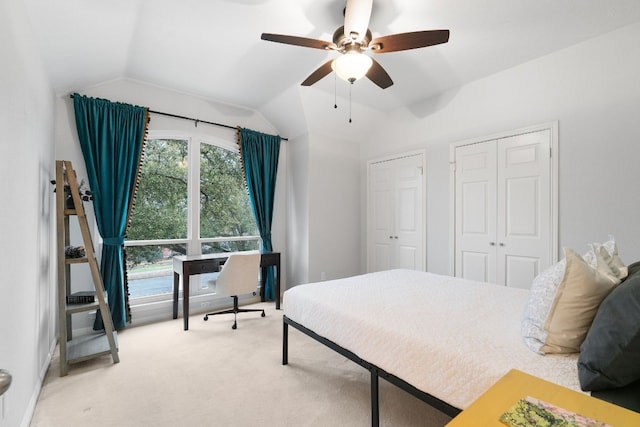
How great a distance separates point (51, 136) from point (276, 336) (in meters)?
2.89

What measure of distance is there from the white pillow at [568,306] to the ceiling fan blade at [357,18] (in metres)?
1.72

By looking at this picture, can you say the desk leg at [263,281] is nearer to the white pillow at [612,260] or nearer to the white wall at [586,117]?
the white wall at [586,117]

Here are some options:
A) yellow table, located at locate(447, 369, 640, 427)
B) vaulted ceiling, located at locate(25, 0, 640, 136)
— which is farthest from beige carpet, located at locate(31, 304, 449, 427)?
vaulted ceiling, located at locate(25, 0, 640, 136)

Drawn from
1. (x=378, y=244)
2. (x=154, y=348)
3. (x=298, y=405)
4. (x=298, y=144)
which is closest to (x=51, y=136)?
(x=154, y=348)

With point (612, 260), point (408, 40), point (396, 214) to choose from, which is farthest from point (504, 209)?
point (408, 40)

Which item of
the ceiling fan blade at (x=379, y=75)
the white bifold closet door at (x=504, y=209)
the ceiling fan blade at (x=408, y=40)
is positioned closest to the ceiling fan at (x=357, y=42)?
the ceiling fan blade at (x=408, y=40)

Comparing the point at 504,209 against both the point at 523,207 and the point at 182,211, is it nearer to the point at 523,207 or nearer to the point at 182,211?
the point at 523,207

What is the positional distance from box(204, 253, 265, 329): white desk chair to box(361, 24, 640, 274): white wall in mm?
2951

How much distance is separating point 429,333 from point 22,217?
2.42 m

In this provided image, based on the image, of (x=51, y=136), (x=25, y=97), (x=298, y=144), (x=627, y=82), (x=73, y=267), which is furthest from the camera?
(x=298, y=144)

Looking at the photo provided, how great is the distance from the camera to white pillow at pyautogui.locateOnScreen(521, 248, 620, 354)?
1.24 meters

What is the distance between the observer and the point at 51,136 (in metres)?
2.84

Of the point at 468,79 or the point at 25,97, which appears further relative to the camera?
the point at 468,79

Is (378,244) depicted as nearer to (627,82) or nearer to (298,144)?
(298,144)
